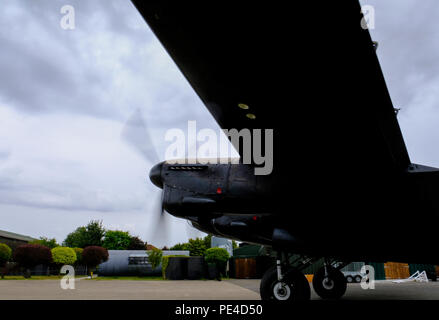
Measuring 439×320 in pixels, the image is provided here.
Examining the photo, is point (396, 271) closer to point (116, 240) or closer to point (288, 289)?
point (288, 289)

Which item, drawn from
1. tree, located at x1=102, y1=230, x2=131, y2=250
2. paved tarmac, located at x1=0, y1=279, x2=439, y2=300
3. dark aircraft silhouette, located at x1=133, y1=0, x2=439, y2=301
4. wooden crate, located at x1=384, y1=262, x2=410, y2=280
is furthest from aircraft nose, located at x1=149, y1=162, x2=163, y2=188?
tree, located at x1=102, y1=230, x2=131, y2=250

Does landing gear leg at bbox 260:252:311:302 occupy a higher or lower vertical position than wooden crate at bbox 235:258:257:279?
higher

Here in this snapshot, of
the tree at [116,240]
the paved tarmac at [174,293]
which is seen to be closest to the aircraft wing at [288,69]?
the paved tarmac at [174,293]

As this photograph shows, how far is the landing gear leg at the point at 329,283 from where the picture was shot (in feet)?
29.8

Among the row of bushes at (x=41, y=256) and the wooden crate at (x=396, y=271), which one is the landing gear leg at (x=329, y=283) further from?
the row of bushes at (x=41, y=256)

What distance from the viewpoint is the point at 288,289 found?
251 inches

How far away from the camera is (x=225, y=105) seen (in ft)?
13.5

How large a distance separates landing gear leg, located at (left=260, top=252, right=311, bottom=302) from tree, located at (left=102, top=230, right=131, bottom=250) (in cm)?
6561

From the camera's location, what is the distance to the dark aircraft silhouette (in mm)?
2781

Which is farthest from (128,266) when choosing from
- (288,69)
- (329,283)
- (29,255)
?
(288,69)

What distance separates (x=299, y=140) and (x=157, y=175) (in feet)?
Result: 13.9

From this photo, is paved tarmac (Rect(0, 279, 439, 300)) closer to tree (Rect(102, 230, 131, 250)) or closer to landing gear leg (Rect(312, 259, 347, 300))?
landing gear leg (Rect(312, 259, 347, 300))

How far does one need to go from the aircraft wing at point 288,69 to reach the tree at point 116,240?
224 feet

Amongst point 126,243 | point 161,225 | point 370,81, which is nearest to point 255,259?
point 161,225
